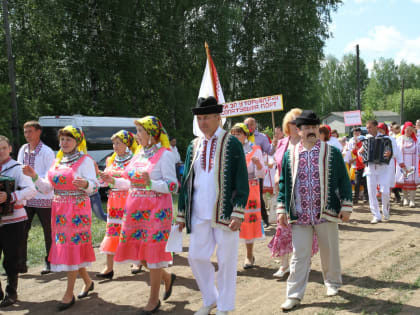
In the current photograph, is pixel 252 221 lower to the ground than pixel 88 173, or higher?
lower

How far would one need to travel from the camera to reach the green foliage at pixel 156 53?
2147 centimetres

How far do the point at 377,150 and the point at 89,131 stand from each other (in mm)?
11508

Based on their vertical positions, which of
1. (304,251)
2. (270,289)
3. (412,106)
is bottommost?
(270,289)

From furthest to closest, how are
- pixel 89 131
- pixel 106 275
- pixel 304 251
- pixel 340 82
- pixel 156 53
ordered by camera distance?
pixel 340 82, pixel 156 53, pixel 89 131, pixel 106 275, pixel 304 251

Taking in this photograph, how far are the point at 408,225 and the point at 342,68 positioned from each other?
8367 centimetres

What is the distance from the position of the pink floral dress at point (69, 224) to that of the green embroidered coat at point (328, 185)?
2236 millimetres

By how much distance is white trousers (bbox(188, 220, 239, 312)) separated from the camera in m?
4.12

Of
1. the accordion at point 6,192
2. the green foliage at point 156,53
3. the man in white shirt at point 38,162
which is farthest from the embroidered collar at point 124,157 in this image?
the green foliage at point 156,53

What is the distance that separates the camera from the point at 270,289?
5.39 metres

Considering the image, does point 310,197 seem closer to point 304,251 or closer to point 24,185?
point 304,251

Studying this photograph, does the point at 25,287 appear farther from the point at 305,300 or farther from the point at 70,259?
the point at 305,300

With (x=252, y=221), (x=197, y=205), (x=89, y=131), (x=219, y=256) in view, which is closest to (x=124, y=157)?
(x=252, y=221)

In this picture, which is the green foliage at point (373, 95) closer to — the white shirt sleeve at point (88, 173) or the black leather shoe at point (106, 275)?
the black leather shoe at point (106, 275)

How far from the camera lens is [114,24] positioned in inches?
Answer: 931
